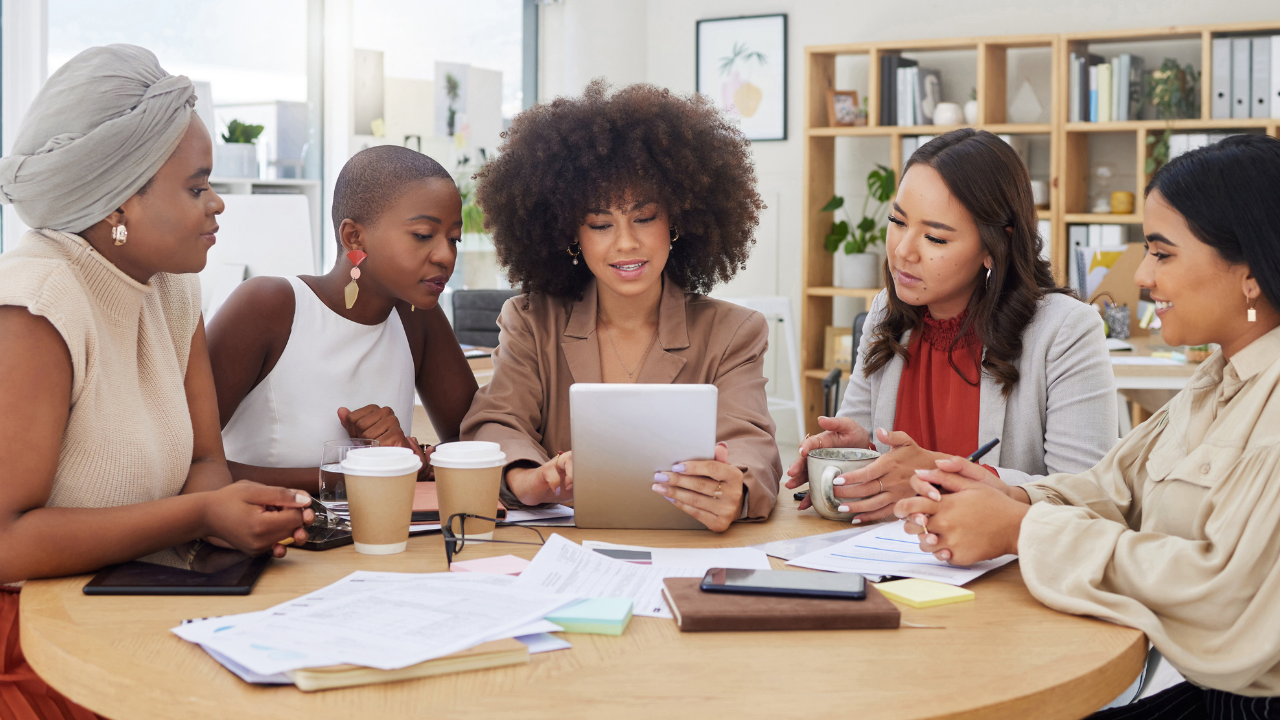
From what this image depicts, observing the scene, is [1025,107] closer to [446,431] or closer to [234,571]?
[446,431]

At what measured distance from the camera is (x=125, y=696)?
0.95 meters

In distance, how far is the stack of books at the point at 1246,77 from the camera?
457cm

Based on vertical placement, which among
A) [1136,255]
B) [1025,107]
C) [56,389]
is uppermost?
[1025,107]

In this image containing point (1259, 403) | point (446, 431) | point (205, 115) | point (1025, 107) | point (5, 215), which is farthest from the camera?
point (1025, 107)

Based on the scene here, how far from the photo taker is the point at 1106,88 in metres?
4.88

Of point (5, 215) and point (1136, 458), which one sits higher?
point (5, 215)

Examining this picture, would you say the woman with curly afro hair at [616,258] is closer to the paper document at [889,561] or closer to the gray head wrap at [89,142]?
the paper document at [889,561]

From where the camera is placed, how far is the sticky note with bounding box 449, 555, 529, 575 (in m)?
1.30

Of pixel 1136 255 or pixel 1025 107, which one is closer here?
pixel 1136 255

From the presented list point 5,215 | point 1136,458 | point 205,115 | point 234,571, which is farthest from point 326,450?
point 5,215

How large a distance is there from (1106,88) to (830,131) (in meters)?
1.27

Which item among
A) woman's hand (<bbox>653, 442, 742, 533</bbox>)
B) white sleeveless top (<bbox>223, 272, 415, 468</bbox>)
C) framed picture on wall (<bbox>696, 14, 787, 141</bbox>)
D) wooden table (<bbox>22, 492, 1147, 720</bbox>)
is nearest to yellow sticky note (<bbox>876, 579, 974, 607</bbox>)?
wooden table (<bbox>22, 492, 1147, 720</bbox>)

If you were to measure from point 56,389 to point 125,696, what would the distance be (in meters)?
0.45

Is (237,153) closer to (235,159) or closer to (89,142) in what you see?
(235,159)
